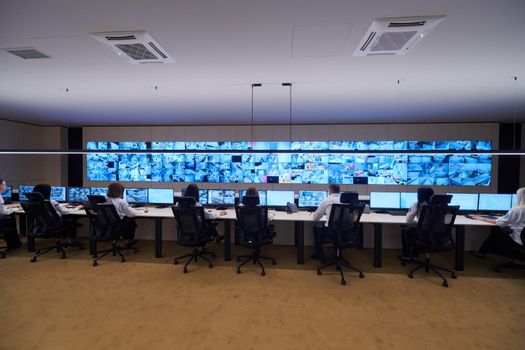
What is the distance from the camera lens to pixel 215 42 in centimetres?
214

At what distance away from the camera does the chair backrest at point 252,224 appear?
339 cm

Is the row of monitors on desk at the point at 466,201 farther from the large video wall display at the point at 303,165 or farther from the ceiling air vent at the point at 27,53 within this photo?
the ceiling air vent at the point at 27,53

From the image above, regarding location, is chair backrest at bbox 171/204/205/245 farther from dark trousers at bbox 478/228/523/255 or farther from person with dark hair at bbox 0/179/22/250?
dark trousers at bbox 478/228/523/255

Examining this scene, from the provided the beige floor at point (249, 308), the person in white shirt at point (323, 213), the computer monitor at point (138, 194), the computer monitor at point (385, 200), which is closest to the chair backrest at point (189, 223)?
the beige floor at point (249, 308)

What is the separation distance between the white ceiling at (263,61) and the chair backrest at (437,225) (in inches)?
63.8

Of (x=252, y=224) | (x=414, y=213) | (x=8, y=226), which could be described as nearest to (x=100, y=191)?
(x=8, y=226)

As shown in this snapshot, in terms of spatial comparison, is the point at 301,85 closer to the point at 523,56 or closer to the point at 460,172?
the point at 523,56

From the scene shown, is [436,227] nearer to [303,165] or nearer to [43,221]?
[303,165]

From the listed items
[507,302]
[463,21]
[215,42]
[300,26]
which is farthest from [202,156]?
[507,302]

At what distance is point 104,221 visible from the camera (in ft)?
12.1

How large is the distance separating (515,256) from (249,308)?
12.1ft

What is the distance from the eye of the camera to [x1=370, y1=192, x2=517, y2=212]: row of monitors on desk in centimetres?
397

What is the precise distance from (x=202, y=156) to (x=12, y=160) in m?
4.45

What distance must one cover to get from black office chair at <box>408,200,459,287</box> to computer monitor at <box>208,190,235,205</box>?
2937 millimetres
